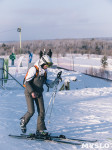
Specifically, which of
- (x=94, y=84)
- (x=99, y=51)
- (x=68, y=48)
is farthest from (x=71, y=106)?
(x=68, y=48)

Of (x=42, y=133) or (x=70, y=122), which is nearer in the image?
(x=42, y=133)

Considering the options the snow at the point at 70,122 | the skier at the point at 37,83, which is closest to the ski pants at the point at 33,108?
the skier at the point at 37,83

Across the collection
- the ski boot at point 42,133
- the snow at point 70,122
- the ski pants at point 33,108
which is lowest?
the snow at point 70,122

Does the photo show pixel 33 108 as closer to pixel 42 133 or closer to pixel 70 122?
pixel 42 133

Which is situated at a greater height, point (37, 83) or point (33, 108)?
point (37, 83)

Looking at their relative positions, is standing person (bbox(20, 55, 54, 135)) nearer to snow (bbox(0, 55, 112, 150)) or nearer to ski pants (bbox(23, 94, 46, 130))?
ski pants (bbox(23, 94, 46, 130))

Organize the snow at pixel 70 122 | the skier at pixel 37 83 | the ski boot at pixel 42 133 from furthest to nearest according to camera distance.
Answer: the ski boot at pixel 42 133
the skier at pixel 37 83
the snow at pixel 70 122

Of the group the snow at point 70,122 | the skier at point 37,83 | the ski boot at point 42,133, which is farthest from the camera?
the ski boot at point 42,133

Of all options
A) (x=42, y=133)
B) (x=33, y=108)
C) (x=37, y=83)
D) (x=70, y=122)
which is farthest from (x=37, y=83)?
(x=70, y=122)

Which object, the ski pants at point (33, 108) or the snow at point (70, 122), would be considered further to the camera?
the ski pants at point (33, 108)

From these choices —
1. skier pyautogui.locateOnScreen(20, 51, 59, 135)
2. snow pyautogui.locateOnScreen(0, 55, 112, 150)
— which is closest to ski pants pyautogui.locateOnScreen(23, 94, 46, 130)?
skier pyautogui.locateOnScreen(20, 51, 59, 135)

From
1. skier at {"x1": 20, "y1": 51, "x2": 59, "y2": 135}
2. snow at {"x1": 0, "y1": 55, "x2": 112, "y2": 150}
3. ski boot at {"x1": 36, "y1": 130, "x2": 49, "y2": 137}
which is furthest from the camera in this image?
ski boot at {"x1": 36, "y1": 130, "x2": 49, "y2": 137}

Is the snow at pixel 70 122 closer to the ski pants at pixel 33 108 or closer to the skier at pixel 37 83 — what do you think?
the ski pants at pixel 33 108

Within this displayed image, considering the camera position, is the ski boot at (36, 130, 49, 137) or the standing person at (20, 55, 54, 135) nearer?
the standing person at (20, 55, 54, 135)
